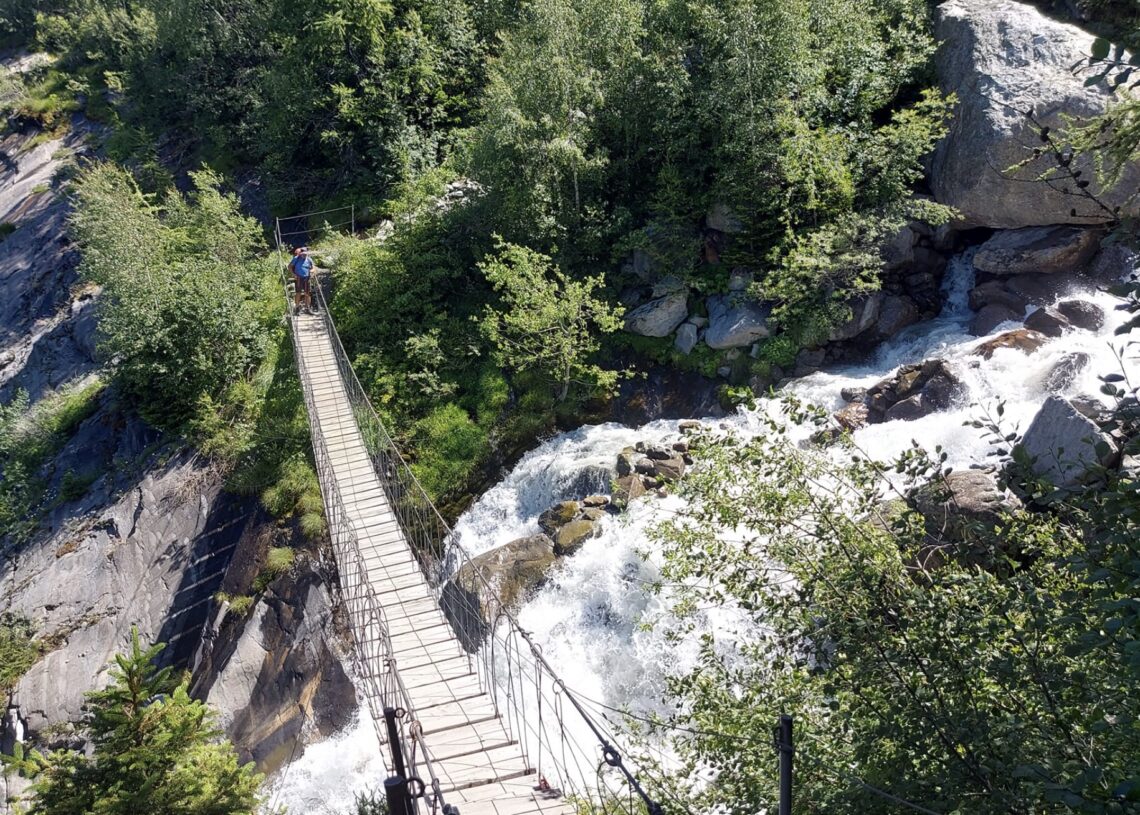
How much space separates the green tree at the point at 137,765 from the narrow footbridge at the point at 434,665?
141 cm

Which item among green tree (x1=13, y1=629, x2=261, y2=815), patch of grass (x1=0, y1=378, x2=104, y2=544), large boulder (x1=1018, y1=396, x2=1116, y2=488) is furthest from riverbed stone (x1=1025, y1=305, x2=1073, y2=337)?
patch of grass (x1=0, y1=378, x2=104, y2=544)

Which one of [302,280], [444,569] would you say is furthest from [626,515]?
[302,280]

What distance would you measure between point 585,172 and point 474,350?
3.27 m

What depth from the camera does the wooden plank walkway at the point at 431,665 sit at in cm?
565

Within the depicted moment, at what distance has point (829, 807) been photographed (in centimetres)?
383

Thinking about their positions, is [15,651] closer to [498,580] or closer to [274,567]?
[274,567]

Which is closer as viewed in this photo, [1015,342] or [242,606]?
[1015,342]

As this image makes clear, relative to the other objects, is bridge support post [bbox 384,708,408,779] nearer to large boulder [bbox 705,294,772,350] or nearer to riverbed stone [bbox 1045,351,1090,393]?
large boulder [bbox 705,294,772,350]

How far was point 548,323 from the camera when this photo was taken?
456 inches

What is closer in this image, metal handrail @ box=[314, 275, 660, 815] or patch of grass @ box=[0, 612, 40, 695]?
metal handrail @ box=[314, 275, 660, 815]

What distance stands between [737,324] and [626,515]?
3.93 metres

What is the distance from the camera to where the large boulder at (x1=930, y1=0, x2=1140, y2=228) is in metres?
10.3

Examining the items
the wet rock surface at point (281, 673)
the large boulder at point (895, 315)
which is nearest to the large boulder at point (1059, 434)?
the large boulder at point (895, 315)

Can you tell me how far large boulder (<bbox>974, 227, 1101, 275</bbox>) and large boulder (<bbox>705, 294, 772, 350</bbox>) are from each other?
9.68 ft
